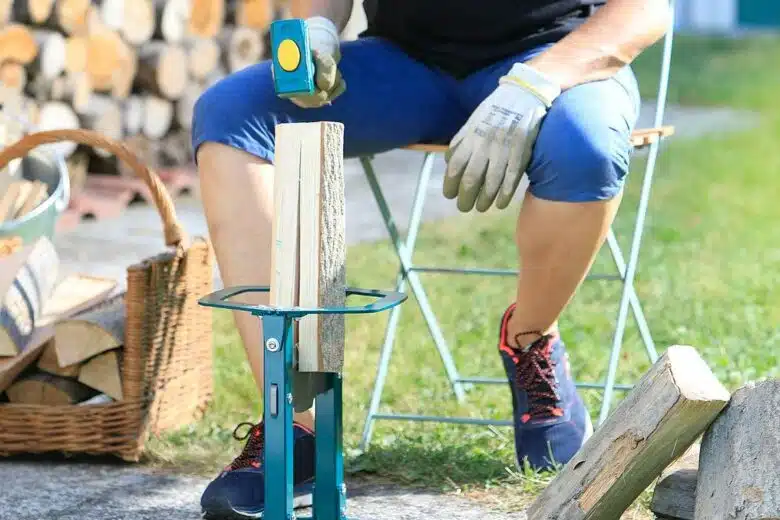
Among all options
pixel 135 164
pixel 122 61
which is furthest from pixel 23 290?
pixel 122 61

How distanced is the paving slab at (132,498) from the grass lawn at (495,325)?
2.7 inches

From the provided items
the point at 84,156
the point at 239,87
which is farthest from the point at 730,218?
the point at 239,87

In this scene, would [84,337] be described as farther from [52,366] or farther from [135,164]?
[135,164]

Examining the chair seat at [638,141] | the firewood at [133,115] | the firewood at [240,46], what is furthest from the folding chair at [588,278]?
the firewood at [240,46]

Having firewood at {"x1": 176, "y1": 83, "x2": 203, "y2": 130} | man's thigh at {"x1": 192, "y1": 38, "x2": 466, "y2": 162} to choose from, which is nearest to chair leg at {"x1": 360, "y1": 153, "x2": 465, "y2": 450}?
man's thigh at {"x1": 192, "y1": 38, "x2": 466, "y2": 162}

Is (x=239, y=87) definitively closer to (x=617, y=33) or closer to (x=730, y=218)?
(x=617, y=33)

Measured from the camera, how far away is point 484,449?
262 centimetres

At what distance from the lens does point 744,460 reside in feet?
5.85

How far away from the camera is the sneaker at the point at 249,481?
85.0 inches

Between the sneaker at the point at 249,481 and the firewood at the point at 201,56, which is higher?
the firewood at the point at 201,56

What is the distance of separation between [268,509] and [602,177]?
0.84m

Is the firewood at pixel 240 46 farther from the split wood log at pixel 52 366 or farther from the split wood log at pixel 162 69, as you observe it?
the split wood log at pixel 52 366

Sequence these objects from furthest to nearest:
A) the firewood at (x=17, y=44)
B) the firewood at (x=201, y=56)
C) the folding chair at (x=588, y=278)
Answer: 1. the firewood at (x=201, y=56)
2. the firewood at (x=17, y=44)
3. the folding chair at (x=588, y=278)

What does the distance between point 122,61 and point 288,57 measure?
3710 mm
